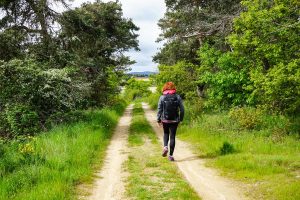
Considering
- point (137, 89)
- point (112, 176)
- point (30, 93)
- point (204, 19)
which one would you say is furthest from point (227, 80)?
point (137, 89)

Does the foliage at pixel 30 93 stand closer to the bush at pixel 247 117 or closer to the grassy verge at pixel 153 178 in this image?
the grassy verge at pixel 153 178

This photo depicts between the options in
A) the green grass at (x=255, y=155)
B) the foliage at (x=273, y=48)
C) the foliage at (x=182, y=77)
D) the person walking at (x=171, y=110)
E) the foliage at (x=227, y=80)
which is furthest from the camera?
the foliage at (x=182, y=77)

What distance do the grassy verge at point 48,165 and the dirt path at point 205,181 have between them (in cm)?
252

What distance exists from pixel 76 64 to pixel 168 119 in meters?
10.4

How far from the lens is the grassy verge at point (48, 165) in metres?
7.79

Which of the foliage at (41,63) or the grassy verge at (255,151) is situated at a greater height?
the foliage at (41,63)

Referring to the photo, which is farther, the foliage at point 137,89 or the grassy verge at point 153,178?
the foliage at point 137,89

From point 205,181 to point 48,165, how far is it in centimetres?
398

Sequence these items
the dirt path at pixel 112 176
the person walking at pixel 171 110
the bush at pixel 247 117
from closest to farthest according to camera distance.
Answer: the dirt path at pixel 112 176 → the person walking at pixel 171 110 → the bush at pixel 247 117

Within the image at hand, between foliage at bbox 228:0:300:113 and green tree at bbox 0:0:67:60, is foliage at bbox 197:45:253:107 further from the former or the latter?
green tree at bbox 0:0:67:60

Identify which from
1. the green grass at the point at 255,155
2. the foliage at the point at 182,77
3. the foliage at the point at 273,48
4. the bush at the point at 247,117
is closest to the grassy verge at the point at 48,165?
the green grass at the point at 255,155

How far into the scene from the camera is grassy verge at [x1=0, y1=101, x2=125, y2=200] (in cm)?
779

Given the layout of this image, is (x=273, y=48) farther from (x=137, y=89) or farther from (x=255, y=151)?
(x=137, y=89)

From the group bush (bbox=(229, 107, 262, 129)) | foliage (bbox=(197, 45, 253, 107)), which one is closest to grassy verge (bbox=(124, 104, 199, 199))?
bush (bbox=(229, 107, 262, 129))
